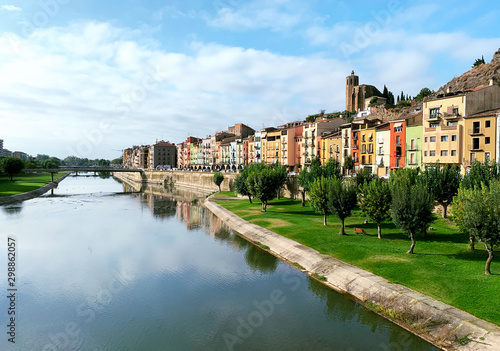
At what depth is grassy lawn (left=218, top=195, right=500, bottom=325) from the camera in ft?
65.1

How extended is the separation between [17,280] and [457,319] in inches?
1155

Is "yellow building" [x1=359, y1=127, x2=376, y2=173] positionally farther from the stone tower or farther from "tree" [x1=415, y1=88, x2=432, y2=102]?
the stone tower

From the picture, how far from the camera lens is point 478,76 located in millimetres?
93812

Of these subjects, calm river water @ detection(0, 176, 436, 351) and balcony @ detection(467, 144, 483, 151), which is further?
balcony @ detection(467, 144, 483, 151)

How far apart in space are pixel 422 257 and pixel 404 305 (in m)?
8.07

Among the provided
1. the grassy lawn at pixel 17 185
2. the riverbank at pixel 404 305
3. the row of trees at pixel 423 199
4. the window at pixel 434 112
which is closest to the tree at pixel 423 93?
the window at pixel 434 112

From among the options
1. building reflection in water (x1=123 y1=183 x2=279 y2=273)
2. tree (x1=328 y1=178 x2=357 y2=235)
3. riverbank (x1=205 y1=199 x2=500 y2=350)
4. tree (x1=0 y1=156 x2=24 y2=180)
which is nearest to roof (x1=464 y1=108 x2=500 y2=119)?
tree (x1=328 y1=178 x2=357 y2=235)

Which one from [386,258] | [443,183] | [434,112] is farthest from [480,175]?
[434,112]

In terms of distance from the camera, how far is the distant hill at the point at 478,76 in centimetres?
8931

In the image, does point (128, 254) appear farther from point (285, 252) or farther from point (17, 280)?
point (285, 252)

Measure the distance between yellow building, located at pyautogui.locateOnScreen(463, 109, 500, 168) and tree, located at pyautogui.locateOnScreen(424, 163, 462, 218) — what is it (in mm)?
12013

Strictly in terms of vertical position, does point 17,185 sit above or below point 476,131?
below

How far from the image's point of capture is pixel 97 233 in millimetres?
45312

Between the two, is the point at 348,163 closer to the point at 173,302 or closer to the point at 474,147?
the point at 474,147
